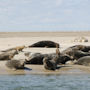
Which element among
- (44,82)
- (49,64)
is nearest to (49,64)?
(49,64)

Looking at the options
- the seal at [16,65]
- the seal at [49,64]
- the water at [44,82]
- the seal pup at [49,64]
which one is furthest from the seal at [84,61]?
the seal at [16,65]

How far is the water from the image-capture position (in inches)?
432

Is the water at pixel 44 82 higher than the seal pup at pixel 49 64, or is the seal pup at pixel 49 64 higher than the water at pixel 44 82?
the seal pup at pixel 49 64

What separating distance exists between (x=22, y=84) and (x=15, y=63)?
8.57 ft

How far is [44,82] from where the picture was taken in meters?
11.9

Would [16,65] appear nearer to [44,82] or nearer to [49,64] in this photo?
[49,64]

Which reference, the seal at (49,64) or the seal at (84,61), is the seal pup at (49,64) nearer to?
the seal at (49,64)

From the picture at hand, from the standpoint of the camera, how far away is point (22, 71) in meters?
13.8

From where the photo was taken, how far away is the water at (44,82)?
36.0 ft

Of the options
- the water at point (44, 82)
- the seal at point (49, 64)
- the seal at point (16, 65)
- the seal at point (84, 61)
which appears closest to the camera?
the water at point (44, 82)

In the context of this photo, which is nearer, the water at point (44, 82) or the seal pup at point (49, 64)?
the water at point (44, 82)

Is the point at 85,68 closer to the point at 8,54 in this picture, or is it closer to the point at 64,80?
the point at 64,80

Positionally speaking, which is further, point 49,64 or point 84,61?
point 84,61

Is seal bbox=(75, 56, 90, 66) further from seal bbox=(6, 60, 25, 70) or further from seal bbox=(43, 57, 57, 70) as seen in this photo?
seal bbox=(6, 60, 25, 70)
